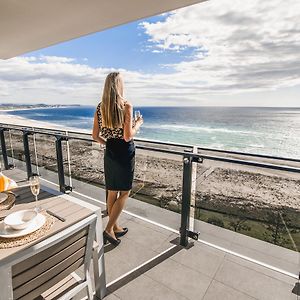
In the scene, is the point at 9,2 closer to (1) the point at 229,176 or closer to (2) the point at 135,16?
(2) the point at 135,16

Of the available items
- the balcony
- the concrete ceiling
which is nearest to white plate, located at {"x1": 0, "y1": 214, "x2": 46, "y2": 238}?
the balcony

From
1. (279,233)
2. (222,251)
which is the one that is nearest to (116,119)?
(222,251)

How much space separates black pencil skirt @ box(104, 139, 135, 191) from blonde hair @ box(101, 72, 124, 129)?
0.19m

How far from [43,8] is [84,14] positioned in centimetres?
49

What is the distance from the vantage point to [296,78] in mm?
45875

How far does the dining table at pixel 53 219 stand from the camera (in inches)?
35.9

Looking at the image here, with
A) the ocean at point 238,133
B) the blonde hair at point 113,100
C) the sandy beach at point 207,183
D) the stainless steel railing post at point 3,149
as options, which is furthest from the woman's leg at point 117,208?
the ocean at point 238,133

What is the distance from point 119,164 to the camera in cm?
213

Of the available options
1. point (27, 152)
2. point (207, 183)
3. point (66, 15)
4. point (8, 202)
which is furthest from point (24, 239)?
point (27, 152)

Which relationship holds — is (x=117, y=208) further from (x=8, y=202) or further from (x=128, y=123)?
(x=8, y=202)

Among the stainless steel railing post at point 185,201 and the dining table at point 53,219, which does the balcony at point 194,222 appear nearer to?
the stainless steel railing post at point 185,201

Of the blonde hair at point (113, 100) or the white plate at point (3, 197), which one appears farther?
the blonde hair at point (113, 100)

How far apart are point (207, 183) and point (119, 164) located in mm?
1027

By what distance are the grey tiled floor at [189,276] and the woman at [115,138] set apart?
11.8 inches
